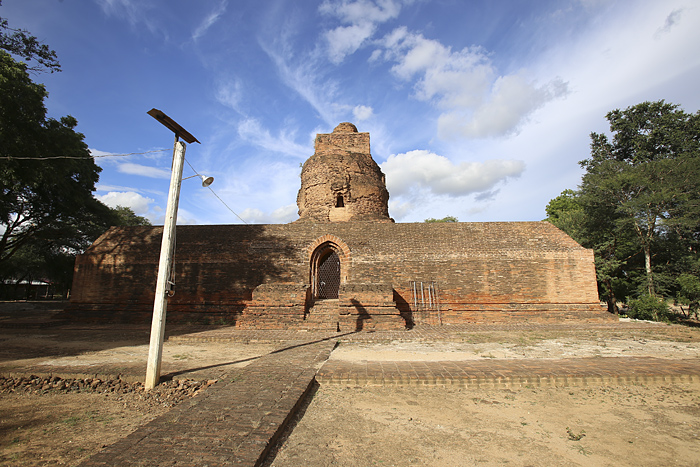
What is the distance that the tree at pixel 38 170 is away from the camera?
33.1 feet

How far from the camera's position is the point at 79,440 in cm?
337

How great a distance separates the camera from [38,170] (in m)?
11.0

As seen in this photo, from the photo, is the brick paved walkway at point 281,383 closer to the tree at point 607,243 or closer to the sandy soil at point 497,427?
the sandy soil at point 497,427

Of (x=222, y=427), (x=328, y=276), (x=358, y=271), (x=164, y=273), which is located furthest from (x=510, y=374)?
(x=328, y=276)

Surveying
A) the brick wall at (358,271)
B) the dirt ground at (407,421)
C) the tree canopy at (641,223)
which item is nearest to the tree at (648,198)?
the tree canopy at (641,223)

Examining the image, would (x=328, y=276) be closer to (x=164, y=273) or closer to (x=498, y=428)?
(x=164, y=273)

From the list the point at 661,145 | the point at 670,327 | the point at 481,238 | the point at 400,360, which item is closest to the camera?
the point at 400,360

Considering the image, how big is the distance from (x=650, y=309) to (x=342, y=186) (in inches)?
564

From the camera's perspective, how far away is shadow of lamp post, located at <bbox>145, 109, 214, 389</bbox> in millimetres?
4918

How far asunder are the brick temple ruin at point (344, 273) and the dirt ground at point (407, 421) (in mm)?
5453

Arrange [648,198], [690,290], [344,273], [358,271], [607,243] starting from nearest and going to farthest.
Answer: [358,271] → [344,273] → [690,290] → [648,198] → [607,243]

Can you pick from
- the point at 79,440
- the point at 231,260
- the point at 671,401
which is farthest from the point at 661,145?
the point at 79,440

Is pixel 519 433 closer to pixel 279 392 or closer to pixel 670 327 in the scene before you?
pixel 279 392

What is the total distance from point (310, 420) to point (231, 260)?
10.4 meters
